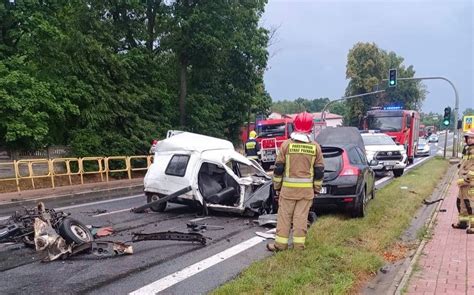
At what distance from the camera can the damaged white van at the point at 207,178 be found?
950 centimetres

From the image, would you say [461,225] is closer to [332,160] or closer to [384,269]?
[332,160]

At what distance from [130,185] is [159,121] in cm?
632

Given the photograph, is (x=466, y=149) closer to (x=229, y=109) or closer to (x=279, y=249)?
(x=279, y=249)

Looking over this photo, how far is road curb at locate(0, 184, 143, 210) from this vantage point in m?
12.8

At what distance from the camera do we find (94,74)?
1978 centimetres

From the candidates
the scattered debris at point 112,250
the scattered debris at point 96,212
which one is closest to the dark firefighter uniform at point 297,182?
the scattered debris at point 112,250

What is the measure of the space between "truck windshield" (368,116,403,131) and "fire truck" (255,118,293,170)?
5248 mm

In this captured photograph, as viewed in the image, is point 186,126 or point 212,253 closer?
point 212,253

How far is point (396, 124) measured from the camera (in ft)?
82.2

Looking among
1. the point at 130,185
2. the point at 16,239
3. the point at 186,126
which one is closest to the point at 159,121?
the point at 186,126

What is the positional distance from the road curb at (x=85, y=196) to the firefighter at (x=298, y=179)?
26.9 feet

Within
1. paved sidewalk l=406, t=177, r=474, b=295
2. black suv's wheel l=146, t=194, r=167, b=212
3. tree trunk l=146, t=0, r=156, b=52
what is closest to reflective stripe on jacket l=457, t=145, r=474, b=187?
paved sidewalk l=406, t=177, r=474, b=295

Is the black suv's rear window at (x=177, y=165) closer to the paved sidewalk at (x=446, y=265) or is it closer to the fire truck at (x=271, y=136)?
the paved sidewalk at (x=446, y=265)

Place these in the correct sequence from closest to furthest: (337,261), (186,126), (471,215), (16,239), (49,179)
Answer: (337,261) < (16,239) < (471,215) < (49,179) < (186,126)
